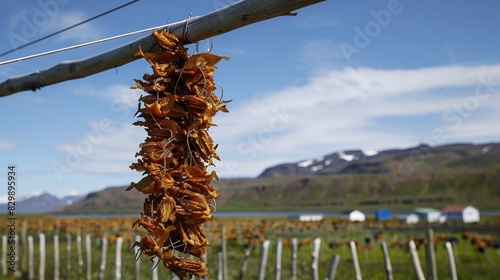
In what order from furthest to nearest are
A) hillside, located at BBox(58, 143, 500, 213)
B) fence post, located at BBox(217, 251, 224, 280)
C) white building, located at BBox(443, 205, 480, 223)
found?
hillside, located at BBox(58, 143, 500, 213) < white building, located at BBox(443, 205, 480, 223) < fence post, located at BBox(217, 251, 224, 280)

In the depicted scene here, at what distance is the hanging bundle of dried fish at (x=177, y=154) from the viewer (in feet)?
8.80

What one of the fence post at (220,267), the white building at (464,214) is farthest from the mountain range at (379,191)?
the fence post at (220,267)

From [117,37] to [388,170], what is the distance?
204 m

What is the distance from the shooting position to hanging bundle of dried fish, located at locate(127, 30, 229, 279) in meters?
2.68

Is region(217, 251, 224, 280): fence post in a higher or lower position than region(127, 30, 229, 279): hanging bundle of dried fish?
lower

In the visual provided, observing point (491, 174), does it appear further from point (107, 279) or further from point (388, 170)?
point (107, 279)

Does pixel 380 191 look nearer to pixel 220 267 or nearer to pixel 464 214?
pixel 464 214

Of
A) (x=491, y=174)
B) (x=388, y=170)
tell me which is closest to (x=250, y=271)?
(x=491, y=174)

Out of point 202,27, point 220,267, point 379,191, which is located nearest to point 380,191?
point 379,191

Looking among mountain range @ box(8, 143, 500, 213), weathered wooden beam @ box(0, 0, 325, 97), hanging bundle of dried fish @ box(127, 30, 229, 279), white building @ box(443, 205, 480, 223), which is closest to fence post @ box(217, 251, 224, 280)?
weathered wooden beam @ box(0, 0, 325, 97)

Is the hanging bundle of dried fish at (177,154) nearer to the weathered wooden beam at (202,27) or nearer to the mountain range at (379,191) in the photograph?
the weathered wooden beam at (202,27)

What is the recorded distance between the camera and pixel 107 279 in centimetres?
1290

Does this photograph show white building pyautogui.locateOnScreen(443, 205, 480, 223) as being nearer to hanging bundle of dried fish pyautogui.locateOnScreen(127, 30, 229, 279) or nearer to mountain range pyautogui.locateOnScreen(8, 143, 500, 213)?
hanging bundle of dried fish pyautogui.locateOnScreen(127, 30, 229, 279)

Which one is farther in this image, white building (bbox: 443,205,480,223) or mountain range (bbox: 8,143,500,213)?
mountain range (bbox: 8,143,500,213)
